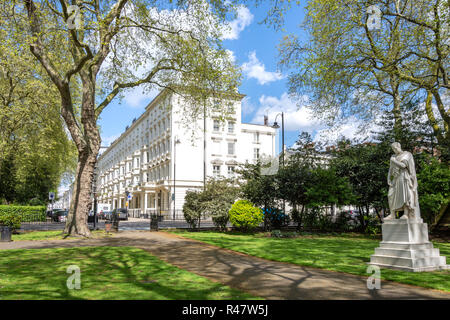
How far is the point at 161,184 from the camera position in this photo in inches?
1868

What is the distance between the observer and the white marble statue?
29.4ft

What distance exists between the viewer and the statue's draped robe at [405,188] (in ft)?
29.5

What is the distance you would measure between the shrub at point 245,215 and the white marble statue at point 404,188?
11053 mm

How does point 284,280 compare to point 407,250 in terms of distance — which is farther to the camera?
point 407,250

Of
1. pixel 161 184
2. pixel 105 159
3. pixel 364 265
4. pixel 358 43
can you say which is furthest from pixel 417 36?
pixel 105 159

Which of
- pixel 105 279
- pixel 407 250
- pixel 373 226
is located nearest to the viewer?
pixel 105 279

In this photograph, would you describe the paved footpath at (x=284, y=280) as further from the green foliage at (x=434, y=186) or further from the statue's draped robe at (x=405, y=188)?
the green foliage at (x=434, y=186)

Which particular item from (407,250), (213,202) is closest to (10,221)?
(213,202)

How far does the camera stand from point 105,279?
6809mm

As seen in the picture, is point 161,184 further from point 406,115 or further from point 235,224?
point 406,115

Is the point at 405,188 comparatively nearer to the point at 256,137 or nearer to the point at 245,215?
the point at 245,215

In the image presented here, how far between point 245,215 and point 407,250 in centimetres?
1188

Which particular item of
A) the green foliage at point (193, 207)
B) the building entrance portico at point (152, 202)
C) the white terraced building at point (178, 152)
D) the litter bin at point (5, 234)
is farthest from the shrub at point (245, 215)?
the building entrance portico at point (152, 202)
